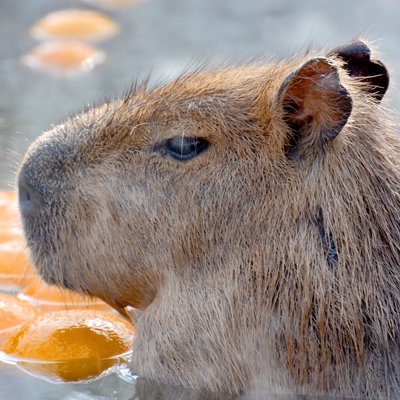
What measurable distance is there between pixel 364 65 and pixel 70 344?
111 centimetres

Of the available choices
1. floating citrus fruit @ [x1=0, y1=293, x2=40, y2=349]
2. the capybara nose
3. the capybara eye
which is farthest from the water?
the capybara eye

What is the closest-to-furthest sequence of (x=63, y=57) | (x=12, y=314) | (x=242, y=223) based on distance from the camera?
(x=242, y=223) → (x=12, y=314) → (x=63, y=57)

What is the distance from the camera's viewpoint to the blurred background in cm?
508

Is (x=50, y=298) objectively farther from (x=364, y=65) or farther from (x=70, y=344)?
(x=364, y=65)

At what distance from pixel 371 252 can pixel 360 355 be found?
0.24 m

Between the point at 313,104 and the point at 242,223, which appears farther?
the point at 242,223

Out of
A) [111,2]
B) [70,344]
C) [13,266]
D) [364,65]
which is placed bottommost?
[70,344]

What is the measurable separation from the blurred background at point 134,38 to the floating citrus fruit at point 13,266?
4.21 ft

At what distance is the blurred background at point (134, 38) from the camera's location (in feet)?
16.7

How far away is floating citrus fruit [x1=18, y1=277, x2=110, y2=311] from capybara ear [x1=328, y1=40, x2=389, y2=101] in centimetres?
106

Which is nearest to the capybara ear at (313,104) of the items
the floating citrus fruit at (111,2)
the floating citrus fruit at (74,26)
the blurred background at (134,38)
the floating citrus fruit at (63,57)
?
the blurred background at (134,38)

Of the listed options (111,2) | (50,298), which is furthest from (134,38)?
(50,298)

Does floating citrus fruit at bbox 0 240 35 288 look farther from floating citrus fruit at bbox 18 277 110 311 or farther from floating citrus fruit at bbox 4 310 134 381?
floating citrus fruit at bbox 4 310 134 381

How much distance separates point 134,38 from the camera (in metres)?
5.75
